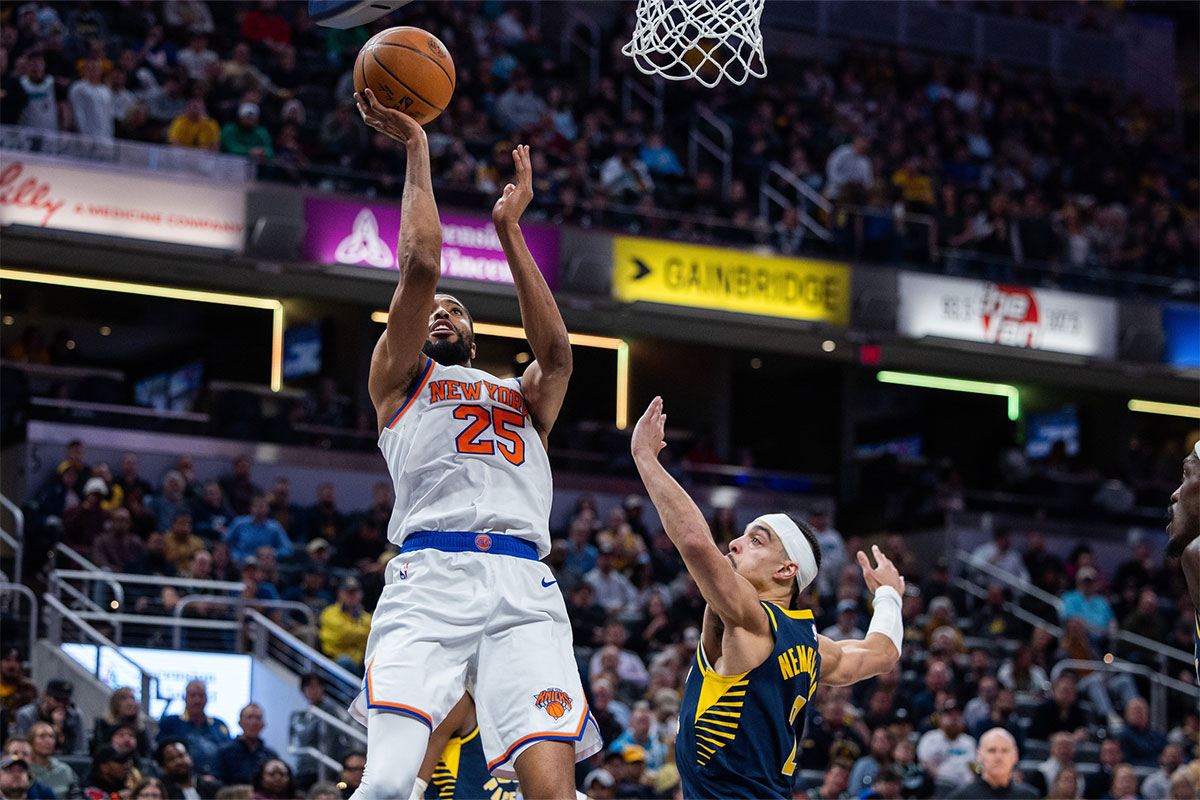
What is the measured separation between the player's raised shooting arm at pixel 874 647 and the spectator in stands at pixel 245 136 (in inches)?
521

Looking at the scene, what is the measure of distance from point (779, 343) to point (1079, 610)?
19.5 ft

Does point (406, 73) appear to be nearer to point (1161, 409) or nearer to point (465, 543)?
point (465, 543)

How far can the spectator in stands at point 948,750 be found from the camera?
13938 mm

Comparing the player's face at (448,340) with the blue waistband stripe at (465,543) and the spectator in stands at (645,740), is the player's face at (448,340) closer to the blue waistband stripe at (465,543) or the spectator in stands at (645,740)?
the blue waistband stripe at (465,543)

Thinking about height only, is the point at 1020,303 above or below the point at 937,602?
above

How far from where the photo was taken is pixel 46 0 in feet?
62.7

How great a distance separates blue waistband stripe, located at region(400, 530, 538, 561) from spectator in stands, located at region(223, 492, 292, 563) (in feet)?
34.7

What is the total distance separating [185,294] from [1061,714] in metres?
12.5

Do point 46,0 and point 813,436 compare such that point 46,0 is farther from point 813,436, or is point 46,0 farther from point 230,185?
point 813,436

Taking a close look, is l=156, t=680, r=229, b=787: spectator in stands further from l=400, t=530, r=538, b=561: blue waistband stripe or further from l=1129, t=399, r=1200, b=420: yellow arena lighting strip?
l=1129, t=399, r=1200, b=420: yellow arena lighting strip

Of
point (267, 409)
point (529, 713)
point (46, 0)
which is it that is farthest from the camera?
point (267, 409)

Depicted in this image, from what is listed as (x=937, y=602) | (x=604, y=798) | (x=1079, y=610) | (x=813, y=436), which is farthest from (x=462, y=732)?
(x=813, y=436)

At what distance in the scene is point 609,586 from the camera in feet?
56.4

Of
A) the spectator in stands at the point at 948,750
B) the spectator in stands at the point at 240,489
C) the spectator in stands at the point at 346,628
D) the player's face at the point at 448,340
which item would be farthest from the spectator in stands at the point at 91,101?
the player's face at the point at 448,340
